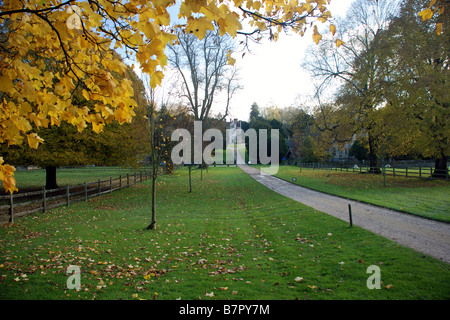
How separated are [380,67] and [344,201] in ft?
48.6

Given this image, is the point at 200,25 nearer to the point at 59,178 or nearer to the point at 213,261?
the point at 213,261

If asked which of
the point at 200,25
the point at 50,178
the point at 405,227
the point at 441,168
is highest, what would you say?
the point at 200,25

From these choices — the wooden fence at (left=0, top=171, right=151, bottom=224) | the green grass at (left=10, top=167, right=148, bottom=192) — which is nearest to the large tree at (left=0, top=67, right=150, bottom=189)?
the wooden fence at (left=0, top=171, right=151, bottom=224)

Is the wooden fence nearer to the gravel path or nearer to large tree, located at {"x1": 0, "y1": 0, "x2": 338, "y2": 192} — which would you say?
large tree, located at {"x1": 0, "y1": 0, "x2": 338, "y2": 192}

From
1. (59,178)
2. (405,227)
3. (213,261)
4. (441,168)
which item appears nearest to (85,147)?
(213,261)

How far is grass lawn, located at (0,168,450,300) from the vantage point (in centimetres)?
414

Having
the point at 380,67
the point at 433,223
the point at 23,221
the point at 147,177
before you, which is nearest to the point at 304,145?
the point at 380,67

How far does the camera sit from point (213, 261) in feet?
18.5

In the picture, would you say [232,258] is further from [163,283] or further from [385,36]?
[385,36]

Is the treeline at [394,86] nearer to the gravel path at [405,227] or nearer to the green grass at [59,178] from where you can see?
the gravel path at [405,227]

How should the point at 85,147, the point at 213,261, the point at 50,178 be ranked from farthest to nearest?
1. the point at 50,178
2. the point at 85,147
3. the point at 213,261

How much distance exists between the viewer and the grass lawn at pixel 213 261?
4145mm
